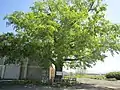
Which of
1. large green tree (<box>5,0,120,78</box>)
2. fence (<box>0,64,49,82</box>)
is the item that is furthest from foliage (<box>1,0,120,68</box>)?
fence (<box>0,64,49,82</box>)

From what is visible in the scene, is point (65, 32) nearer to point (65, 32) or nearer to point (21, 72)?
point (65, 32)

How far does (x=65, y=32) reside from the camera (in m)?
23.4

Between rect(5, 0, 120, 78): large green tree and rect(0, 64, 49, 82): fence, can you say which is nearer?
rect(5, 0, 120, 78): large green tree

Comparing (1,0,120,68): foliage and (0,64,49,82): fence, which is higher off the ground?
(1,0,120,68): foliage

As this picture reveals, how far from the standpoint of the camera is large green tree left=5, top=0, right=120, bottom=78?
23.8m

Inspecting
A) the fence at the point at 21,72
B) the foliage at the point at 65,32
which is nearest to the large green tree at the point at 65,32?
the foliage at the point at 65,32

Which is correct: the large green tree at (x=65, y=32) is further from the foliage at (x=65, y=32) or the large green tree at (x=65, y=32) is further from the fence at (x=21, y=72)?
the fence at (x=21, y=72)

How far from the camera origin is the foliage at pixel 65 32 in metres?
23.8

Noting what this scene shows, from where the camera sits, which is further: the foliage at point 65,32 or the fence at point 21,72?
the fence at point 21,72

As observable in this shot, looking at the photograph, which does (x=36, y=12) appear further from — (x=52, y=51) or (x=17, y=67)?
(x=17, y=67)

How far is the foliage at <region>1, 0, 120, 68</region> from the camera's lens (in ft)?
77.9

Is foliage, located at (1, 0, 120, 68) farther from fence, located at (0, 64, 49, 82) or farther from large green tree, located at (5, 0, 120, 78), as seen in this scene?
fence, located at (0, 64, 49, 82)

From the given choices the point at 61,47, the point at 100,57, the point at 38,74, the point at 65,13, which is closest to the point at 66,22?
the point at 65,13

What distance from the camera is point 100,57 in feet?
91.1
